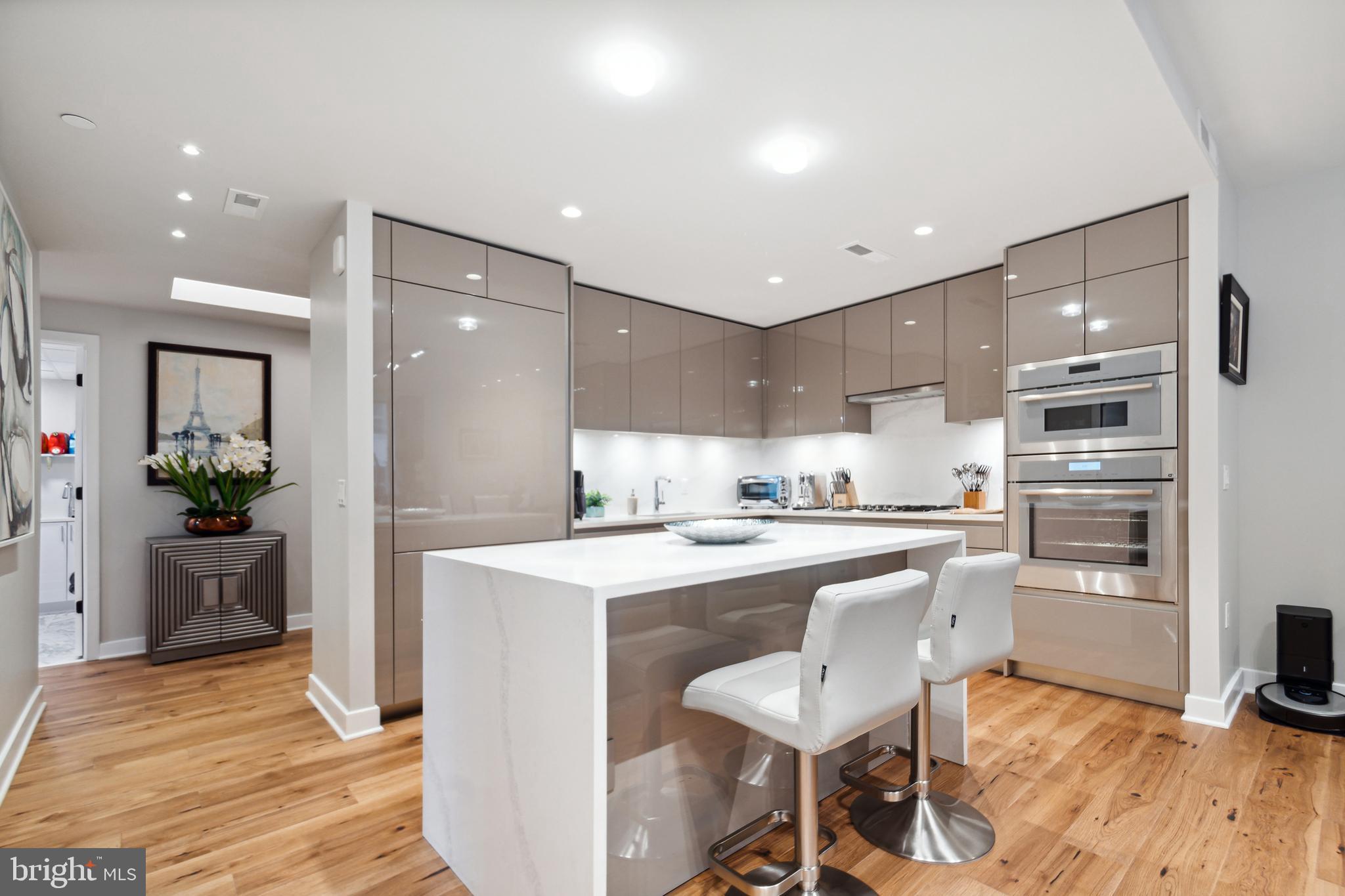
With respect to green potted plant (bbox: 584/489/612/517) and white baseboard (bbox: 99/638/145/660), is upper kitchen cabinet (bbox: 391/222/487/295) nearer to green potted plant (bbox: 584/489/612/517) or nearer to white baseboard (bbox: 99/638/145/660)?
green potted plant (bbox: 584/489/612/517)

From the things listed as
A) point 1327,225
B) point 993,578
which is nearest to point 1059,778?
point 993,578

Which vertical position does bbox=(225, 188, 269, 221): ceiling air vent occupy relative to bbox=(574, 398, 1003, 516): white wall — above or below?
above

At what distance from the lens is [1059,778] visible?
245cm

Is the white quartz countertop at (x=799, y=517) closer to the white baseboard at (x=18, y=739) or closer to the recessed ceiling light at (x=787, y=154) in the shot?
the recessed ceiling light at (x=787, y=154)

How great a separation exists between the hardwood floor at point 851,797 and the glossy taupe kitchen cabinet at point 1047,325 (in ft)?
5.87

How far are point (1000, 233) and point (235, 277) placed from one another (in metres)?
4.45

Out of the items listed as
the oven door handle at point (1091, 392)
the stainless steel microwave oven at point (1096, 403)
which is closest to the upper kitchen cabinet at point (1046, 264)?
the stainless steel microwave oven at point (1096, 403)

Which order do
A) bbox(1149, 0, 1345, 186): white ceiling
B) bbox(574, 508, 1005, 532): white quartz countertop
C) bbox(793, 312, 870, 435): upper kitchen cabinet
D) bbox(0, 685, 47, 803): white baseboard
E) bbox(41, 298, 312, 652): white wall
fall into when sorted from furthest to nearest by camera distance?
bbox(793, 312, 870, 435): upper kitchen cabinet
bbox(41, 298, 312, 652): white wall
bbox(574, 508, 1005, 532): white quartz countertop
bbox(0, 685, 47, 803): white baseboard
bbox(1149, 0, 1345, 186): white ceiling

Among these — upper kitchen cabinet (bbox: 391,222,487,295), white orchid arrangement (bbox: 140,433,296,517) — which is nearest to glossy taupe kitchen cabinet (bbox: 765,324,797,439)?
upper kitchen cabinet (bbox: 391,222,487,295)

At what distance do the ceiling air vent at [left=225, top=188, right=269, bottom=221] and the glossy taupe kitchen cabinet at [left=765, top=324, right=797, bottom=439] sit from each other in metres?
3.66

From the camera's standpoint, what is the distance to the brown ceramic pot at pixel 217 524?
4582mm

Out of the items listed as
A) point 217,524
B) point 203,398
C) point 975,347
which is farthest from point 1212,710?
point 203,398

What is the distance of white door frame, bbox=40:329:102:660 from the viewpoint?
438 centimetres

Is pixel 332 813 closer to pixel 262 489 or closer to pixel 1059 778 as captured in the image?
pixel 1059 778
